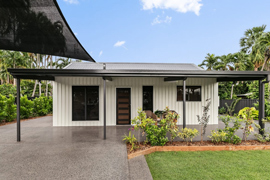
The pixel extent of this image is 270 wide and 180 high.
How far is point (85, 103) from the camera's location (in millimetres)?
6711

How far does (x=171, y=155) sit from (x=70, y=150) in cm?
247

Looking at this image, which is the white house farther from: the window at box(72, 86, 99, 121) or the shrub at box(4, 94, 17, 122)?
the shrub at box(4, 94, 17, 122)

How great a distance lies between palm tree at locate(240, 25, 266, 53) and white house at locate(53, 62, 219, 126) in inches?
720

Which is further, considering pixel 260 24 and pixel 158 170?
pixel 260 24

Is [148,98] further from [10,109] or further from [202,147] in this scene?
[10,109]

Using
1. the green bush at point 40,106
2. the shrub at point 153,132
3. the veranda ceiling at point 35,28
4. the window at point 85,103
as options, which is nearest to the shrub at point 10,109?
the green bush at point 40,106

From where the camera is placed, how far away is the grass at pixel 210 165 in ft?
8.82

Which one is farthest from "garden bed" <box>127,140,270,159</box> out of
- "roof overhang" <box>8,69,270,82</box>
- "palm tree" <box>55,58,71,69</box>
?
"palm tree" <box>55,58,71,69</box>

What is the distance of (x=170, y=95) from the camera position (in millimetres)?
6980

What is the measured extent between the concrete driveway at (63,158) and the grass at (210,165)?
0.73 metres

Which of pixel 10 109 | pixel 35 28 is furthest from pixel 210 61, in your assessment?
pixel 10 109

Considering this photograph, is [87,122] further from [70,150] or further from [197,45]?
[197,45]

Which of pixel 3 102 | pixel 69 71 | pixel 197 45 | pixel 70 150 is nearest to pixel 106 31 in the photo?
pixel 197 45

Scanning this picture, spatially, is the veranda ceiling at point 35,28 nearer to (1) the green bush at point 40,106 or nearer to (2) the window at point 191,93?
(2) the window at point 191,93
